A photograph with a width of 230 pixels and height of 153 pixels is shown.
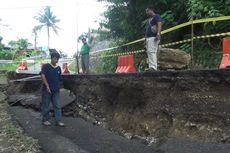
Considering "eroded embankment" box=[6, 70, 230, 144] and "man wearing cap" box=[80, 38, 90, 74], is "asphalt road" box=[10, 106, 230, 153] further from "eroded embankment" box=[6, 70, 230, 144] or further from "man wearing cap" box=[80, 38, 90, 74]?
"man wearing cap" box=[80, 38, 90, 74]

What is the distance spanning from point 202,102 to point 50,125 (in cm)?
408

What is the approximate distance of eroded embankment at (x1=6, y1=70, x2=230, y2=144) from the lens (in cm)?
797

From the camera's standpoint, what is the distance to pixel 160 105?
366 inches

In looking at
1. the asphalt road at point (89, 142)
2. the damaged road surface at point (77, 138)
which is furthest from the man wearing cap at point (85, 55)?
the asphalt road at point (89, 142)

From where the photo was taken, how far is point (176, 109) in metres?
8.64

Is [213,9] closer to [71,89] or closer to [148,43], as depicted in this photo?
[148,43]

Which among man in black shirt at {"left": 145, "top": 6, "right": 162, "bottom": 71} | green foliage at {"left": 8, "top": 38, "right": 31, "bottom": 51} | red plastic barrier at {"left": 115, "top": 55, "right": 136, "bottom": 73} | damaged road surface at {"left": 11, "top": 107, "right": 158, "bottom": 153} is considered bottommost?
damaged road surface at {"left": 11, "top": 107, "right": 158, "bottom": 153}

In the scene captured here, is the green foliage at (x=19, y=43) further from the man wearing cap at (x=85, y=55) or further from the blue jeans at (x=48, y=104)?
the blue jeans at (x=48, y=104)

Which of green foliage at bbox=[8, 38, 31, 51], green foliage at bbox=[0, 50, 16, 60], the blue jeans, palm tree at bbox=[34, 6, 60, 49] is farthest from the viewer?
palm tree at bbox=[34, 6, 60, 49]

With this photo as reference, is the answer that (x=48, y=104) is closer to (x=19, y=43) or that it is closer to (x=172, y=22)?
(x=172, y=22)

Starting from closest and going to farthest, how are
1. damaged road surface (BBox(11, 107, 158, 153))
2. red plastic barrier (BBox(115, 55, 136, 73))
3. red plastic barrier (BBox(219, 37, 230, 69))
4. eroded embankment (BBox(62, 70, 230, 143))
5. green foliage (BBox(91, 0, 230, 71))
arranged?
eroded embankment (BBox(62, 70, 230, 143)) < damaged road surface (BBox(11, 107, 158, 153)) < red plastic barrier (BBox(219, 37, 230, 69)) < green foliage (BBox(91, 0, 230, 71)) < red plastic barrier (BBox(115, 55, 136, 73))

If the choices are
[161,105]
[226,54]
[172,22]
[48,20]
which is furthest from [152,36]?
[48,20]

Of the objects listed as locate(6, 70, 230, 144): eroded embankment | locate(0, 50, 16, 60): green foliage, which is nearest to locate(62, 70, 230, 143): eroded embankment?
locate(6, 70, 230, 144): eroded embankment

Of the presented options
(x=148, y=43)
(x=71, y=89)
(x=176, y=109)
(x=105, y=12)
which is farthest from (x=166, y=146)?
(x=105, y=12)
